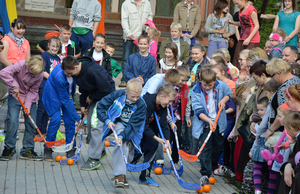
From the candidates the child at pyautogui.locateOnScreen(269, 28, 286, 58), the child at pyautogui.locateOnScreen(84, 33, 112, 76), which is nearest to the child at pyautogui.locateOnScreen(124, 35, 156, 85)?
the child at pyautogui.locateOnScreen(84, 33, 112, 76)

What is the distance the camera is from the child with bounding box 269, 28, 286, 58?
26.0 ft

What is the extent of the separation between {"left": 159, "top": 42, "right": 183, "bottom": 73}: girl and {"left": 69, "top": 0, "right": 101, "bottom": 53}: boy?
7.93 ft

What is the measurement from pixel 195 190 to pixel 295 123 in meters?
1.92

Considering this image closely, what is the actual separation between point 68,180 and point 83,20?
471cm

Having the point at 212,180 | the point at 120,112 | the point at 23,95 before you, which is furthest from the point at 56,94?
the point at 212,180

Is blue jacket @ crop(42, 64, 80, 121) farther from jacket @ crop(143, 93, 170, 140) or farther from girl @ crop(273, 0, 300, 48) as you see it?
girl @ crop(273, 0, 300, 48)

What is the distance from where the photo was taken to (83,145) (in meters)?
8.02

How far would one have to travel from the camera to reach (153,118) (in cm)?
626

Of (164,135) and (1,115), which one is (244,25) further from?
(1,115)

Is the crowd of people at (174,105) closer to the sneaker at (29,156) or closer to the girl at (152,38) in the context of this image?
the sneaker at (29,156)

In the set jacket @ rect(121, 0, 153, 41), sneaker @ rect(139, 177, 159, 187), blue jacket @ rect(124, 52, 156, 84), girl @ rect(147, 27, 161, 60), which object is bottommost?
sneaker @ rect(139, 177, 159, 187)

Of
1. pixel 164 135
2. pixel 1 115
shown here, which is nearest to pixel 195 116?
pixel 164 135

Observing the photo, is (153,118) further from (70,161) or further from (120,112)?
(70,161)

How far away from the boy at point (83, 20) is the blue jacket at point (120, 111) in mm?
4232
